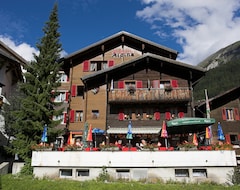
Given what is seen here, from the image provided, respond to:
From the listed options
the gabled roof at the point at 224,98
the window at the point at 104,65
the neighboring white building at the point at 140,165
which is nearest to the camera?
the neighboring white building at the point at 140,165

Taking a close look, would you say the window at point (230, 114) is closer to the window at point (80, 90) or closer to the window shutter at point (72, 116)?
the window at point (80, 90)

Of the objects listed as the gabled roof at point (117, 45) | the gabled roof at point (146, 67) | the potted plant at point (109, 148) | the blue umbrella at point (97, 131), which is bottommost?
the potted plant at point (109, 148)

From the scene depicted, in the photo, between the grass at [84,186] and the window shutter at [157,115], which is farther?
the window shutter at [157,115]

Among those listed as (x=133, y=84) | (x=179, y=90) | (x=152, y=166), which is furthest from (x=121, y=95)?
(x=152, y=166)

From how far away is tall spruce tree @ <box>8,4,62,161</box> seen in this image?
726 inches

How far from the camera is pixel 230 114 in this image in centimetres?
2617

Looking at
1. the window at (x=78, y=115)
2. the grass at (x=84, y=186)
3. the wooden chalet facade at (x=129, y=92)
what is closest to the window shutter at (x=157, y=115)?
the wooden chalet facade at (x=129, y=92)

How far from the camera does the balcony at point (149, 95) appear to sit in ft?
72.9

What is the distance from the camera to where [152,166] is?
15414 mm

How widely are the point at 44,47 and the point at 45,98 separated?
4.97 metres

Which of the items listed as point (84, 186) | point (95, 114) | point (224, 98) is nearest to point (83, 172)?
point (84, 186)

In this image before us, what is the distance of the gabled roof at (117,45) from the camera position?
26.6 meters

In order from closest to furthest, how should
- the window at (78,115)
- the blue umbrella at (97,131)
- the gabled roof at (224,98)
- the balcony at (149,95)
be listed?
the blue umbrella at (97,131) < the balcony at (149,95) < the window at (78,115) < the gabled roof at (224,98)

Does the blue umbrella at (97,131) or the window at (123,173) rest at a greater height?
the blue umbrella at (97,131)
